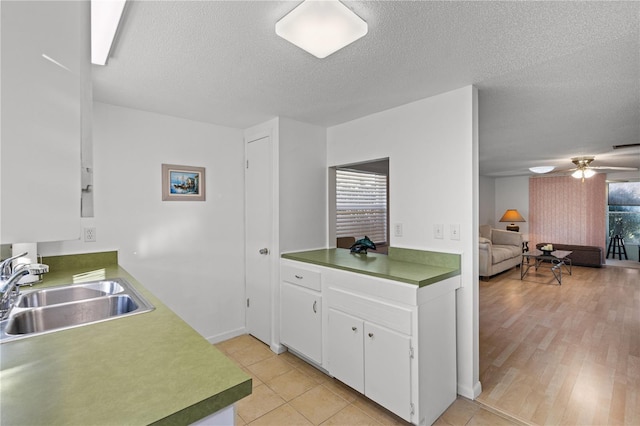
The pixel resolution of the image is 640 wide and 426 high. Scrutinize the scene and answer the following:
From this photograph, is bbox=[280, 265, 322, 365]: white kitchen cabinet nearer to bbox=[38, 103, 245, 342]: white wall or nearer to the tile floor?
the tile floor

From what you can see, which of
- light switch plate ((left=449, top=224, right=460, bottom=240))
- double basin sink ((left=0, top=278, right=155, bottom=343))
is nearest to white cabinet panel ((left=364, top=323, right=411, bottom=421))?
light switch plate ((left=449, top=224, right=460, bottom=240))

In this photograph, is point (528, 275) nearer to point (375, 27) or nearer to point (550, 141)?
point (550, 141)

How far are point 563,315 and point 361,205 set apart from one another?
2707 mm

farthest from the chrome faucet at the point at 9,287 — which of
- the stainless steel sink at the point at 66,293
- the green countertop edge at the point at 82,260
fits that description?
the green countertop edge at the point at 82,260

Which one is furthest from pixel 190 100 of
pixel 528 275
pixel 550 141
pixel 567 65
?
pixel 528 275

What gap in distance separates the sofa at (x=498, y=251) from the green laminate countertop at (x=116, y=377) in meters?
5.32

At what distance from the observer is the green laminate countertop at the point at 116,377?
0.69 m

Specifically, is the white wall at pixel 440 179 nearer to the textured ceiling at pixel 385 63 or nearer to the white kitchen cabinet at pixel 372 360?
the textured ceiling at pixel 385 63

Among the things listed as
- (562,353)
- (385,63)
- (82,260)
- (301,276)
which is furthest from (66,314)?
(562,353)

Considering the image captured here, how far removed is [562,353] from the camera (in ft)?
8.95

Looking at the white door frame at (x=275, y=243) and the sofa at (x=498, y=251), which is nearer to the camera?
the white door frame at (x=275, y=243)

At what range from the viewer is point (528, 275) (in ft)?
19.0

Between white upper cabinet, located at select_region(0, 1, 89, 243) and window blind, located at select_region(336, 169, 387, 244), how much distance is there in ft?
10.5

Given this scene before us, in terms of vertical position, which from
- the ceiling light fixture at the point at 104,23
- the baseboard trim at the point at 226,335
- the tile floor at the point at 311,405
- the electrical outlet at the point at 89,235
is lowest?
the tile floor at the point at 311,405
